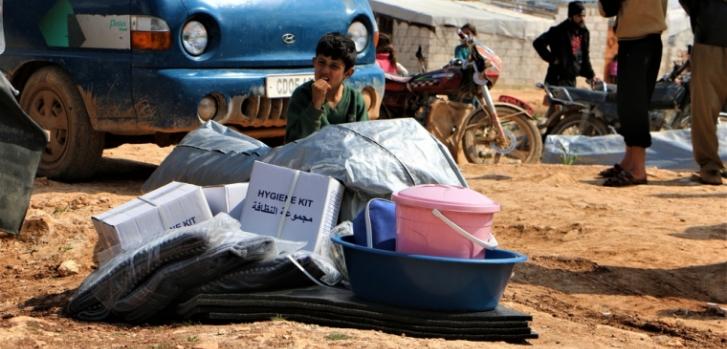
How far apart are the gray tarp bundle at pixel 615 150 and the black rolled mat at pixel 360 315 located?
6589mm

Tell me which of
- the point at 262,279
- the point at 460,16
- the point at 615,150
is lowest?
the point at 615,150

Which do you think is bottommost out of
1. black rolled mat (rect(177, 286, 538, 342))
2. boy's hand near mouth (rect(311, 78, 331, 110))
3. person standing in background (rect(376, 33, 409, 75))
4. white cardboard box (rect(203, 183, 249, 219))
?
black rolled mat (rect(177, 286, 538, 342))

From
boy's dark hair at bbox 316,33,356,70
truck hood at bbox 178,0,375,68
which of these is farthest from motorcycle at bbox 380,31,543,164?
boy's dark hair at bbox 316,33,356,70

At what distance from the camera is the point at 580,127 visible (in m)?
12.4

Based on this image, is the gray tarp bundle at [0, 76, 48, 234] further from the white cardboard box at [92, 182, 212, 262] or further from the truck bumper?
the truck bumper

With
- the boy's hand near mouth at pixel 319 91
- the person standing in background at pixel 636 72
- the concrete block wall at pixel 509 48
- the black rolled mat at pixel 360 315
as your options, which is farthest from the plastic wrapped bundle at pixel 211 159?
the concrete block wall at pixel 509 48

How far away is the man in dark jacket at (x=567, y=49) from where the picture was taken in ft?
45.3

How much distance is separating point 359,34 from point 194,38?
4.50 feet

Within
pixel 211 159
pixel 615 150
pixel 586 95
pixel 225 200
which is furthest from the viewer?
pixel 586 95

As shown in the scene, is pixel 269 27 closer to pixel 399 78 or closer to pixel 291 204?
pixel 291 204

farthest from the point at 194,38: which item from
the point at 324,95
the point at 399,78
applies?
the point at 399,78

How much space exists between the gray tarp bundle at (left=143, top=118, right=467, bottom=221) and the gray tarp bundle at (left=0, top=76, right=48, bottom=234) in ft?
3.53

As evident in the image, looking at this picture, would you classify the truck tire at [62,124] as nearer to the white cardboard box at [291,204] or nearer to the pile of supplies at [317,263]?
the pile of supplies at [317,263]

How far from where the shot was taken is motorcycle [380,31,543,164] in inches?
453
